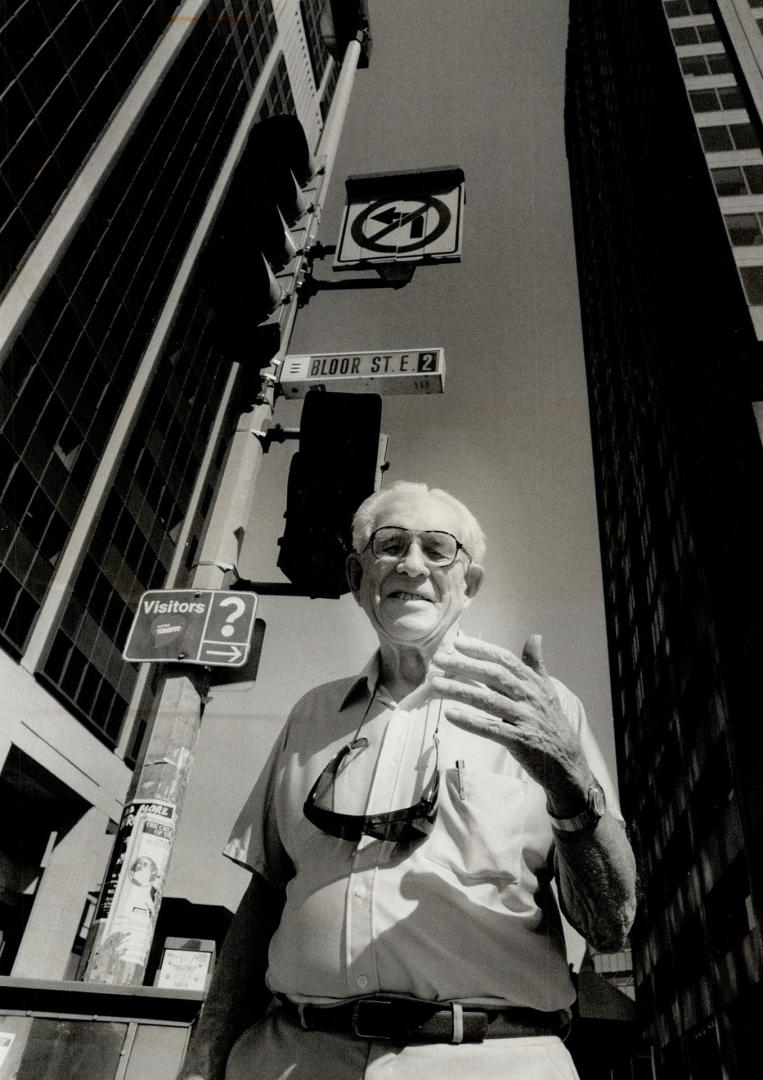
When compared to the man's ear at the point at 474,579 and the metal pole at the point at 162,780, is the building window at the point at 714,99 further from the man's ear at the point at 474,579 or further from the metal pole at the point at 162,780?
the man's ear at the point at 474,579

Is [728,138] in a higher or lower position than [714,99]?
lower

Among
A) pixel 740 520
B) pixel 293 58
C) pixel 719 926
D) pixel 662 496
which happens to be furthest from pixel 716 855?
pixel 293 58

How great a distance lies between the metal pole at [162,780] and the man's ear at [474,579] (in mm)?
1703

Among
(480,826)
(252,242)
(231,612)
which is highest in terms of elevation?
(252,242)

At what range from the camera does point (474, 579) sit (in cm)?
184

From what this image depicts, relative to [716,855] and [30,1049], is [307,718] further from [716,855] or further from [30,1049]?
[716,855]

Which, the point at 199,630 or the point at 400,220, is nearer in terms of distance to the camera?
the point at 199,630

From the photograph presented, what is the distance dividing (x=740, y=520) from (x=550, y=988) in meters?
7.92

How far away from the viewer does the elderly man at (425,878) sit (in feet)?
3.88

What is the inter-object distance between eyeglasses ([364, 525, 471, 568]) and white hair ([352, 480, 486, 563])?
0.19 ft

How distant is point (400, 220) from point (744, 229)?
120 ft

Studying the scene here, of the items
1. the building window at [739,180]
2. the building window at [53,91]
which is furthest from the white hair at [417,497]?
the building window at [739,180]

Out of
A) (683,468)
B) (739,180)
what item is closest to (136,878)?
(683,468)

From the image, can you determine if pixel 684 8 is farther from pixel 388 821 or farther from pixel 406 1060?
pixel 406 1060
